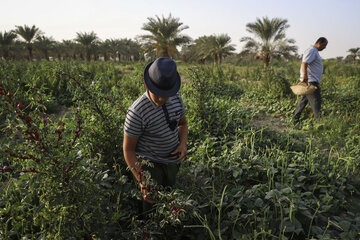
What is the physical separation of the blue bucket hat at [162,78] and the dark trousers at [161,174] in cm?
64

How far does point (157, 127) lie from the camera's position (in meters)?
1.62

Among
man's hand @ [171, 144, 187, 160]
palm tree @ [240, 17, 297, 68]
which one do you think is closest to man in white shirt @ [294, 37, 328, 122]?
man's hand @ [171, 144, 187, 160]

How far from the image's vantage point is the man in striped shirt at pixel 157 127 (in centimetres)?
143

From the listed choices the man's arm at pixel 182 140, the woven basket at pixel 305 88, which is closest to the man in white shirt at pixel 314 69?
the woven basket at pixel 305 88

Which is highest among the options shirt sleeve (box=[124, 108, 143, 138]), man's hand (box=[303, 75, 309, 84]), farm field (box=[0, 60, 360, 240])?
man's hand (box=[303, 75, 309, 84])

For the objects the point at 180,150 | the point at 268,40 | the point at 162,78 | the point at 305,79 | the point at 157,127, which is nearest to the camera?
the point at 162,78

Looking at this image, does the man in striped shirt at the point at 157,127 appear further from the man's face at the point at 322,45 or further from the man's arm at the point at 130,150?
the man's face at the point at 322,45

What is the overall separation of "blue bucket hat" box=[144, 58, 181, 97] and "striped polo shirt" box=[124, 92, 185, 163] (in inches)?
6.0

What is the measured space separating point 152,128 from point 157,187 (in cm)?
43

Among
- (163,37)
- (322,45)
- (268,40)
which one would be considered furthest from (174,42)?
(322,45)

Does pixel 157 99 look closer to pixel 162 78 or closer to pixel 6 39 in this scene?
pixel 162 78

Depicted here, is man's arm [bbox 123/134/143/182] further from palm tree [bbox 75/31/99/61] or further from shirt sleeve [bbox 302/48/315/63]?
palm tree [bbox 75/31/99/61]

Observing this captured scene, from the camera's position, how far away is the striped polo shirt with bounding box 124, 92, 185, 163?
1520mm

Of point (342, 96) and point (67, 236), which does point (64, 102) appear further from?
point (342, 96)
